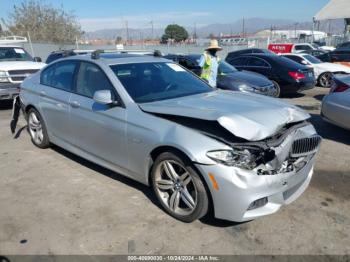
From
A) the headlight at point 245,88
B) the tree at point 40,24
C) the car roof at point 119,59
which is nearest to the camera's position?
the car roof at point 119,59

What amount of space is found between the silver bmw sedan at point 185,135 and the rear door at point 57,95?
0.09 feet

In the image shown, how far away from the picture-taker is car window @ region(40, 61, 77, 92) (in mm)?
5152

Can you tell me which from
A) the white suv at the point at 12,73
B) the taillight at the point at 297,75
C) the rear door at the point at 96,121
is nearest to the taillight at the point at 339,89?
the rear door at the point at 96,121

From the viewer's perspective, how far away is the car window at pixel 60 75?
16.9ft

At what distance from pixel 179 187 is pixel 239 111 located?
993 millimetres

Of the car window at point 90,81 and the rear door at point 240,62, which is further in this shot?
the rear door at point 240,62

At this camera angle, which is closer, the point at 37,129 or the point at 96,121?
the point at 96,121

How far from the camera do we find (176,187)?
3.76m

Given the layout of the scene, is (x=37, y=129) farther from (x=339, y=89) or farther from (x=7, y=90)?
(x=339, y=89)

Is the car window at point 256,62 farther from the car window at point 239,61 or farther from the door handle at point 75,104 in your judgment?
the door handle at point 75,104

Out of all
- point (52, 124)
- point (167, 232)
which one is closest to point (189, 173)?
point (167, 232)

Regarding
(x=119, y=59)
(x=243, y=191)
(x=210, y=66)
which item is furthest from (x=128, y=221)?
(x=210, y=66)

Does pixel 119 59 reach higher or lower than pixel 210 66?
higher

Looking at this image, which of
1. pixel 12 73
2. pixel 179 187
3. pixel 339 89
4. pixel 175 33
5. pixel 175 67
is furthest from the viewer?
pixel 175 33
